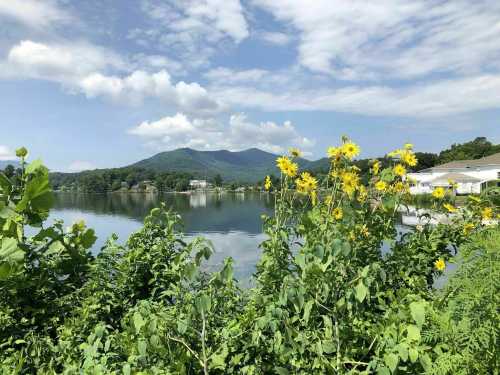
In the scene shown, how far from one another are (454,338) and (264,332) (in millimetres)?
769

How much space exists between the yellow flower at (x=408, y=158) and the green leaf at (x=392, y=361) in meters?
2.18

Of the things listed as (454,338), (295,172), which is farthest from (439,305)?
(295,172)

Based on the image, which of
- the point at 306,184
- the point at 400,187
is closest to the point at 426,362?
the point at 306,184

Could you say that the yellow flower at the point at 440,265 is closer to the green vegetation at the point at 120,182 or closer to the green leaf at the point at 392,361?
the green leaf at the point at 392,361

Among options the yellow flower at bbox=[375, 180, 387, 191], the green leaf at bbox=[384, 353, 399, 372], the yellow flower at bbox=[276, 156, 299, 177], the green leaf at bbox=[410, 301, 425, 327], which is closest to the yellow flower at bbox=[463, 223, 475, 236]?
the yellow flower at bbox=[375, 180, 387, 191]

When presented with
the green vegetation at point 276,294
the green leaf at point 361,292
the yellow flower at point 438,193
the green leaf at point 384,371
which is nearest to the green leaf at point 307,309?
the green vegetation at point 276,294

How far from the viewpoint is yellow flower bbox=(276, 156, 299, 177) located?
3.00 m

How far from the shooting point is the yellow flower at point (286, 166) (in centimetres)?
300

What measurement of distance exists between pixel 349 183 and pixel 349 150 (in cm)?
25

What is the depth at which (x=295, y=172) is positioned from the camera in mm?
3064

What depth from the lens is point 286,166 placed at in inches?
119

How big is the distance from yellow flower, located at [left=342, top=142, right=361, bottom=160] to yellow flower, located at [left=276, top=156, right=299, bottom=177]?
43 cm

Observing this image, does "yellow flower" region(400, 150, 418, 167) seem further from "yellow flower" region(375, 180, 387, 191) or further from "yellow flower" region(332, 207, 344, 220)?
"yellow flower" region(332, 207, 344, 220)

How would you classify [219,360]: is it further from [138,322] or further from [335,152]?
[335,152]
